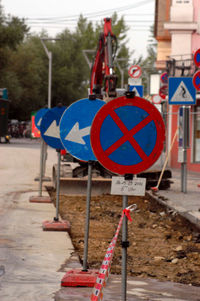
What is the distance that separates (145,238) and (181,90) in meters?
7.51

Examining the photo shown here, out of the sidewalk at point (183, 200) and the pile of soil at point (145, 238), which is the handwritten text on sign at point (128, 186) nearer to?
the pile of soil at point (145, 238)

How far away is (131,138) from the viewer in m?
5.13

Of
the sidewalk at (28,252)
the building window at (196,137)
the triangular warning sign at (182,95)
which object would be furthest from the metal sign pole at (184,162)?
the building window at (196,137)

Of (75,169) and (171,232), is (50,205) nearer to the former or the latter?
(171,232)

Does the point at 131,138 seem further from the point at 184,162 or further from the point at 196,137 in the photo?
the point at 196,137

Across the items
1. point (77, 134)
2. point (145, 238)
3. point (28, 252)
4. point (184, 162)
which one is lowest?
point (145, 238)

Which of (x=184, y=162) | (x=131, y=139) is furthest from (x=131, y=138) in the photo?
(x=184, y=162)

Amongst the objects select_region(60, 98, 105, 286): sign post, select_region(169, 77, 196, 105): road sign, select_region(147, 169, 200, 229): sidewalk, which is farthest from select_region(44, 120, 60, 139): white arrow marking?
select_region(169, 77, 196, 105): road sign

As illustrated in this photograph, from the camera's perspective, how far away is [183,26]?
111ft

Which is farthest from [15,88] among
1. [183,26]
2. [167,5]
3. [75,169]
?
[75,169]

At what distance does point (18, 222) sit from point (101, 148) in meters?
5.64

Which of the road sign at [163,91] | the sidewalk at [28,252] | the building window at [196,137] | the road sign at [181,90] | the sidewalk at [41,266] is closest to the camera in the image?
the sidewalk at [41,266]

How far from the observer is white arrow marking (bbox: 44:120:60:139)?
10.2 metres

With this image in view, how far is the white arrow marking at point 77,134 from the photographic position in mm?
6793
